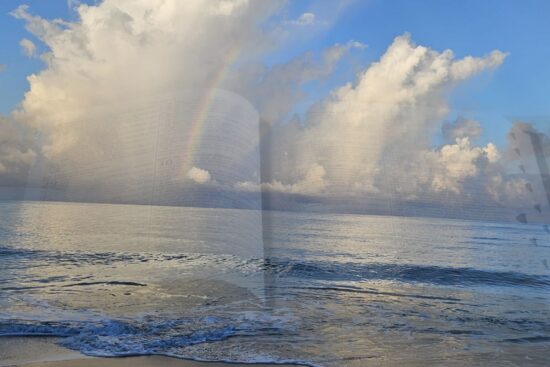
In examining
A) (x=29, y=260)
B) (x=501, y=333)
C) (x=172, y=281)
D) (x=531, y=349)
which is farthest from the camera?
(x=29, y=260)

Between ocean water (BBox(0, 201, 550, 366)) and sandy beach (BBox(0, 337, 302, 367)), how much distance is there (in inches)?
11.4

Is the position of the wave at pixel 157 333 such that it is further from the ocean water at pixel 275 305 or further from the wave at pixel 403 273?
the wave at pixel 403 273

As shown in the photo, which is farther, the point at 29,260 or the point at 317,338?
the point at 29,260

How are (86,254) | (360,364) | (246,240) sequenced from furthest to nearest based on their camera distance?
(246,240) < (86,254) < (360,364)

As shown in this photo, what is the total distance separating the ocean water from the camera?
7852 mm

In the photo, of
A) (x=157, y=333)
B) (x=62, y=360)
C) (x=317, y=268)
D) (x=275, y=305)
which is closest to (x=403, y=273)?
(x=317, y=268)

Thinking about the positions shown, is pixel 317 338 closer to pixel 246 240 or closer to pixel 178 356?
pixel 178 356

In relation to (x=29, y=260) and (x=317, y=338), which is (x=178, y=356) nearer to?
(x=317, y=338)

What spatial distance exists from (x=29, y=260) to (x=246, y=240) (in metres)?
13.1

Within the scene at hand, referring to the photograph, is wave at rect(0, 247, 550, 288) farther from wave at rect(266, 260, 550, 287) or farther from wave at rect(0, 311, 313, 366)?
wave at rect(0, 311, 313, 366)

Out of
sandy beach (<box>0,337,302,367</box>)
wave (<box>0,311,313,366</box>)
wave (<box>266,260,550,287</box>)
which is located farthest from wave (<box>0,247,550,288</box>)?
sandy beach (<box>0,337,302,367</box>)

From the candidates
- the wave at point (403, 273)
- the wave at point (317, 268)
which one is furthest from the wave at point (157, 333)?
the wave at point (403, 273)

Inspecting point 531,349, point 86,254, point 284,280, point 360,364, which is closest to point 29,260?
point 86,254

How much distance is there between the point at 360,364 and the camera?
23.0ft
